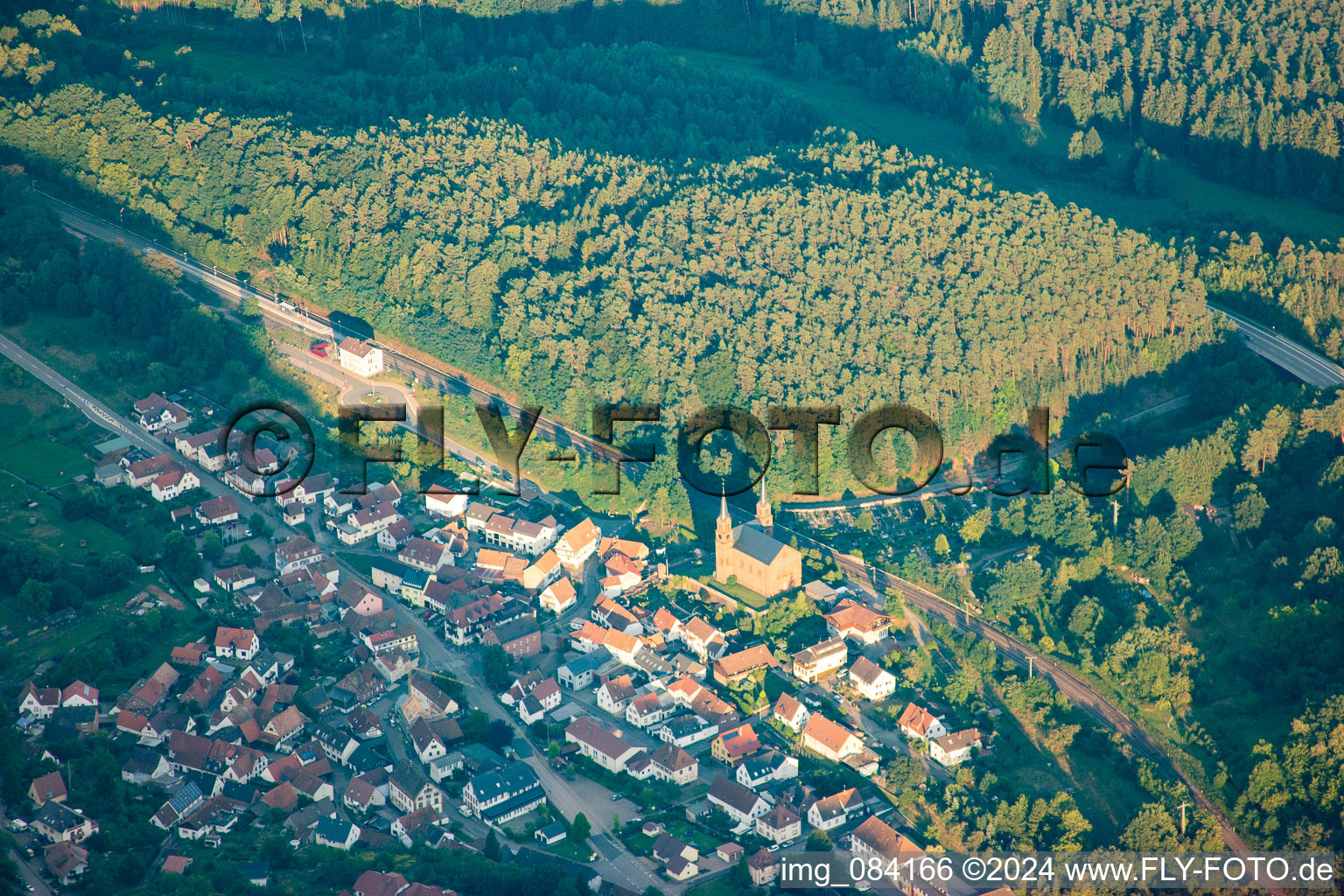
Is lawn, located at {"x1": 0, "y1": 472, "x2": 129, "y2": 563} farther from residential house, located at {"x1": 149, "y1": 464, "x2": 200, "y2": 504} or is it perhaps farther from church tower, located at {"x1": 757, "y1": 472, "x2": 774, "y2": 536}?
church tower, located at {"x1": 757, "y1": 472, "x2": 774, "y2": 536}

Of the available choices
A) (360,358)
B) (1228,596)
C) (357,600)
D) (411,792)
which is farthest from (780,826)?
(360,358)

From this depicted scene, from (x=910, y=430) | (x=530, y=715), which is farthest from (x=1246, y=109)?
(x=530, y=715)

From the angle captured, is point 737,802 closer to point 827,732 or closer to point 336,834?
point 827,732

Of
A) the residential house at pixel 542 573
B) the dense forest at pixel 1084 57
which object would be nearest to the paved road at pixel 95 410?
the residential house at pixel 542 573

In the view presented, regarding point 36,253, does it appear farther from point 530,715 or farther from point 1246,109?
point 1246,109

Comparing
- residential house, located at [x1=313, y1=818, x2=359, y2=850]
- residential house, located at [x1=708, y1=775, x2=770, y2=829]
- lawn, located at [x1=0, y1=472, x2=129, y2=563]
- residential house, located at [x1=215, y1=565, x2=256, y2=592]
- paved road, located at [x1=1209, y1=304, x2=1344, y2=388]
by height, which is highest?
paved road, located at [x1=1209, y1=304, x2=1344, y2=388]

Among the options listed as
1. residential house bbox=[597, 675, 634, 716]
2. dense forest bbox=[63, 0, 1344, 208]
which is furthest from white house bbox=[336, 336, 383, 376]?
dense forest bbox=[63, 0, 1344, 208]

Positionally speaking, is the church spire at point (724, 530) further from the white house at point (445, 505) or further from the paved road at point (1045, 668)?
the white house at point (445, 505)
